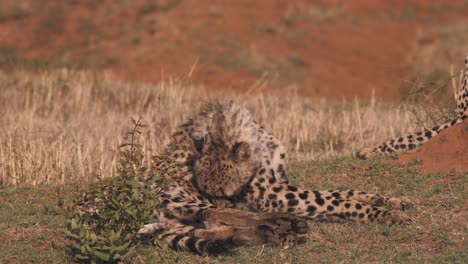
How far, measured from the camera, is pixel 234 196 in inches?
299

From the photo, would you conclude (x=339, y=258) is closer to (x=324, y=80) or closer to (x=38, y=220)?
(x=38, y=220)

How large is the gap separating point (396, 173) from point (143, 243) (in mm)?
2929

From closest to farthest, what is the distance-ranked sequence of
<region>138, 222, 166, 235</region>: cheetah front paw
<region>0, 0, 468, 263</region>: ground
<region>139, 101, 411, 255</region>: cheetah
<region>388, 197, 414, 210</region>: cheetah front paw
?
<region>139, 101, 411, 255</region>: cheetah → <region>138, 222, 166, 235</region>: cheetah front paw → <region>0, 0, 468, 263</region>: ground → <region>388, 197, 414, 210</region>: cheetah front paw

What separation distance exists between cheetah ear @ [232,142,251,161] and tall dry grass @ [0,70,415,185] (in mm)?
1141

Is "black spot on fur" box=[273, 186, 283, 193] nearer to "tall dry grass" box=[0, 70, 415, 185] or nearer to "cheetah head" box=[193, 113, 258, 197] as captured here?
"cheetah head" box=[193, 113, 258, 197]

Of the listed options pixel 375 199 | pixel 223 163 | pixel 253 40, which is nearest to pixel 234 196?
pixel 223 163

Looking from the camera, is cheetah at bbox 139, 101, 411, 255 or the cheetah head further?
the cheetah head

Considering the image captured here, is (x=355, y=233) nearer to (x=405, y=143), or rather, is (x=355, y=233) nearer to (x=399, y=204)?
(x=399, y=204)

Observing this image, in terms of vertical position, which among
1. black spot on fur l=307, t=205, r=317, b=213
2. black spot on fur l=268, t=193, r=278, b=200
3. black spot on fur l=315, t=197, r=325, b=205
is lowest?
black spot on fur l=307, t=205, r=317, b=213

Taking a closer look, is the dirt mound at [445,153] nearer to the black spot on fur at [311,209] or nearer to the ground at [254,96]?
the ground at [254,96]

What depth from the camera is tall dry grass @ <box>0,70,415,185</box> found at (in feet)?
33.3

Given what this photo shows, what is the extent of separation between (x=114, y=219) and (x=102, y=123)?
656cm

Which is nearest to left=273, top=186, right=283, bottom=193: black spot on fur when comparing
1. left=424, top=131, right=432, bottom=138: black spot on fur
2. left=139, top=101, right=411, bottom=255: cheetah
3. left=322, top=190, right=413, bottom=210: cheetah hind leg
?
left=139, top=101, right=411, bottom=255: cheetah

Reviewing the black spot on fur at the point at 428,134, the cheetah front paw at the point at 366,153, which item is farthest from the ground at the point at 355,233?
the black spot on fur at the point at 428,134
